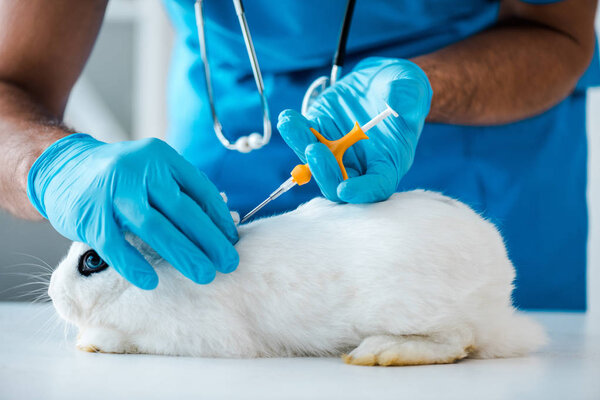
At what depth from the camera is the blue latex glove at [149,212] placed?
2.94ft

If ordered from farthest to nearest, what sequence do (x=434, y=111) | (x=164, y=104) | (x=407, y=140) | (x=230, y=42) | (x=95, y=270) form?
(x=164, y=104), (x=230, y=42), (x=434, y=111), (x=407, y=140), (x=95, y=270)

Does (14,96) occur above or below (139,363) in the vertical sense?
above

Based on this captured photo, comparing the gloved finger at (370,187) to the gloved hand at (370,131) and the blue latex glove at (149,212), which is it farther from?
the blue latex glove at (149,212)

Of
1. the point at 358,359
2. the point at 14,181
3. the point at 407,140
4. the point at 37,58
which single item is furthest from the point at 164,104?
the point at 358,359

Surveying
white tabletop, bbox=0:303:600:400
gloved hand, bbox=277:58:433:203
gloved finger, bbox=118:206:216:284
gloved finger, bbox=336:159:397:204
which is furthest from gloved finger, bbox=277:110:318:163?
white tabletop, bbox=0:303:600:400

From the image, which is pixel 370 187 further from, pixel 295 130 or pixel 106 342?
pixel 106 342

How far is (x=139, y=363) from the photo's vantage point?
2.83 feet

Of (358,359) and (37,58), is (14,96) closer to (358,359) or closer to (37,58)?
(37,58)

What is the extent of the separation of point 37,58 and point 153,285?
2.81 feet

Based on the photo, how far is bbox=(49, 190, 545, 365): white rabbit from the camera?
2.94 feet

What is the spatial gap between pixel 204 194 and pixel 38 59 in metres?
0.79

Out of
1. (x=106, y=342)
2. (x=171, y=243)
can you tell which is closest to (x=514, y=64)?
(x=171, y=243)

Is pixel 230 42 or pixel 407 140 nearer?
pixel 407 140

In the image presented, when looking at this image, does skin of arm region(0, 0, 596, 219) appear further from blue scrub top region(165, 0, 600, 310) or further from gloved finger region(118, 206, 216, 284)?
gloved finger region(118, 206, 216, 284)
